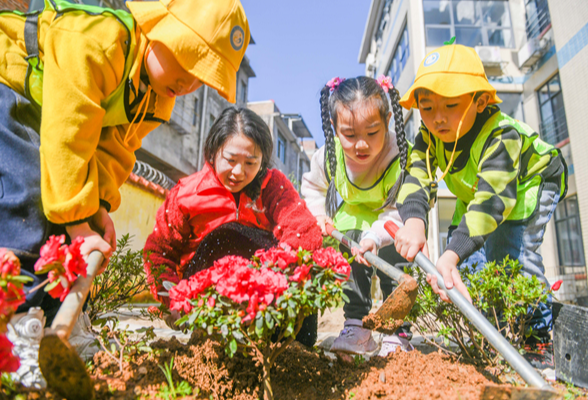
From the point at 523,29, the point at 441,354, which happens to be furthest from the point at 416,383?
the point at 523,29

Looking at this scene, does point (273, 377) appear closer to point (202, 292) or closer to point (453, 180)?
point (202, 292)

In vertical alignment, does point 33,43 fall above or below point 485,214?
above

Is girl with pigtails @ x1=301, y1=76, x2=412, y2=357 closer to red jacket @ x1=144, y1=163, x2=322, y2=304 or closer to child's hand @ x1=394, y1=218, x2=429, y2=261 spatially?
Result: child's hand @ x1=394, y1=218, x2=429, y2=261

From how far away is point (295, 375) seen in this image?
1738 mm

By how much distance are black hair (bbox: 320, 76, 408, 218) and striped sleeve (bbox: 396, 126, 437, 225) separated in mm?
103

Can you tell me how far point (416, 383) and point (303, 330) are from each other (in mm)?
877

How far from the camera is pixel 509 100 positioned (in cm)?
1220

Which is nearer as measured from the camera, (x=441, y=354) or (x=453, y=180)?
(x=441, y=354)

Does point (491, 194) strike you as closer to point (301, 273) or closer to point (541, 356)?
point (541, 356)

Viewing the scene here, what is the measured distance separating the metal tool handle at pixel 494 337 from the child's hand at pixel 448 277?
4 cm

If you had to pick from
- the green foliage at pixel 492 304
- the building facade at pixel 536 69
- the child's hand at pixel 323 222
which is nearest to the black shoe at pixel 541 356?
the green foliage at pixel 492 304

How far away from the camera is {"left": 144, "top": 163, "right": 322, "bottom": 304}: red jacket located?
2289mm

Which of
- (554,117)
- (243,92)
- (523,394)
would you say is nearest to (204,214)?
(523,394)

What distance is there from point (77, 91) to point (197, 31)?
53 cm
